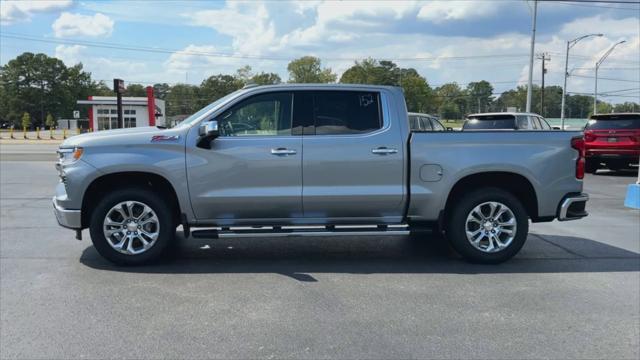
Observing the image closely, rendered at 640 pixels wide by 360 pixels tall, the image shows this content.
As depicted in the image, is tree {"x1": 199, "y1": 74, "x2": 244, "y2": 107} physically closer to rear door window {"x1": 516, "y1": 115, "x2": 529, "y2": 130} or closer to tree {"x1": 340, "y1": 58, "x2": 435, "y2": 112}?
tree {"x1": 340, "y1": 58, "x2": 435, "y2": 112}

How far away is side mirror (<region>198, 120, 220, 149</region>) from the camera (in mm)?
5930

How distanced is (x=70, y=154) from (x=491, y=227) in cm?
468

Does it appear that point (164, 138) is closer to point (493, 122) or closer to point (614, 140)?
point (493, 122)

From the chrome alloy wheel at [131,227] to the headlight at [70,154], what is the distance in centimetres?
69

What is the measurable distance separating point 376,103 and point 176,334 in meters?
3.42

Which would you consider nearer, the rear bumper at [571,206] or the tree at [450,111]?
the rear bumper at [571,206]

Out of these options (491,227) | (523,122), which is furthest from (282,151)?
(523,122)

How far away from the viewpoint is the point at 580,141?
21.0 feet

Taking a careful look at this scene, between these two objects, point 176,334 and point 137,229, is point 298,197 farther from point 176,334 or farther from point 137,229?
point 176,334

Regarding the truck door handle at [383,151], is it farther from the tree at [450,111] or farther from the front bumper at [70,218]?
the tree at [450,111]

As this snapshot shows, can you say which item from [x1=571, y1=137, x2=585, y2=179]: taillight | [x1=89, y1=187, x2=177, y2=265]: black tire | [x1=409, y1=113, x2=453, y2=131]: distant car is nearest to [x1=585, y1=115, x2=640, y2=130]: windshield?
[x1=409, y1=113, x2=453, y2=131]: distant car

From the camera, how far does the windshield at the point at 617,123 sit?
53.5 ft

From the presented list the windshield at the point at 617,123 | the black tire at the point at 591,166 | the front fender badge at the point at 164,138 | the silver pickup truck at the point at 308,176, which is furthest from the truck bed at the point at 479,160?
the black tire at the point at 591,166

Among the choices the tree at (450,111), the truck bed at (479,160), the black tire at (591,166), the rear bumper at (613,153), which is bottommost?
the black tire at (591,166)
